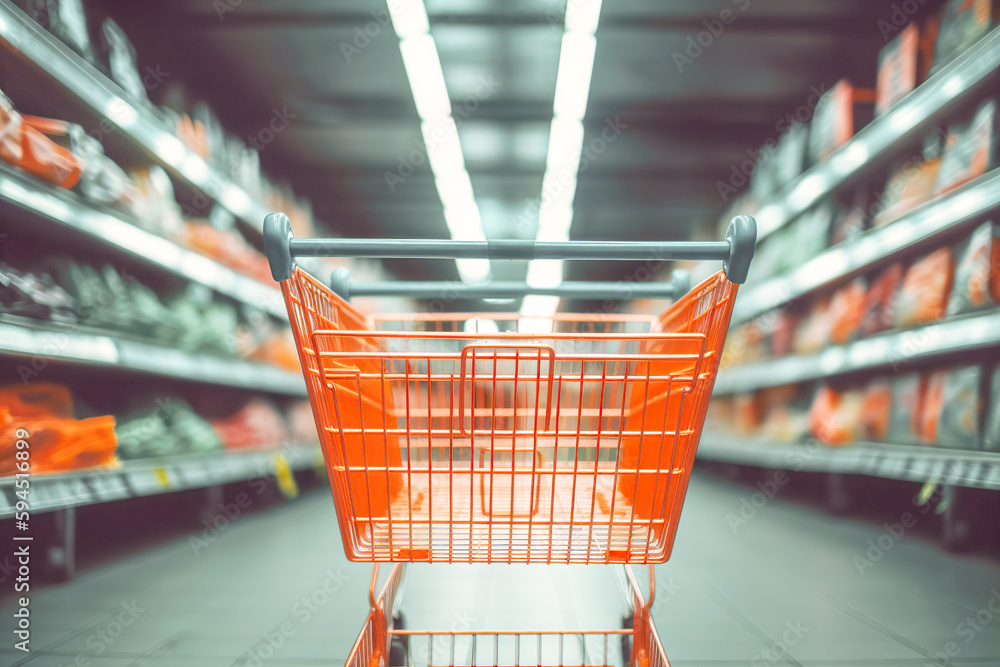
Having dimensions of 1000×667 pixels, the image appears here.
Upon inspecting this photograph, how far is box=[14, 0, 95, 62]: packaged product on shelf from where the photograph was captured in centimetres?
169

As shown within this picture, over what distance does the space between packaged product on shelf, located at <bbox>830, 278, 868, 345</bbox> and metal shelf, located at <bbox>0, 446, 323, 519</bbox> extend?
10.0ft

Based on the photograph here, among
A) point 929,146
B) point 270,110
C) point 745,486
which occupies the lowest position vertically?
point 745,486

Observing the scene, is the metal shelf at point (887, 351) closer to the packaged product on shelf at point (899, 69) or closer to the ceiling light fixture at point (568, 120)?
the packaged product on shelf at point (899, 69)

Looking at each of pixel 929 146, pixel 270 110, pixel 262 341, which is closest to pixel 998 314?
pixel 929 146

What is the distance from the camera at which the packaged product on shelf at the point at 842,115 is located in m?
2.62

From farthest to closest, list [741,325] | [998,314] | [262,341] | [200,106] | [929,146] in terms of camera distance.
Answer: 1. [741,325]
2. [262,341]
3. [200,106]
4. [929,146]
5. [998,314]

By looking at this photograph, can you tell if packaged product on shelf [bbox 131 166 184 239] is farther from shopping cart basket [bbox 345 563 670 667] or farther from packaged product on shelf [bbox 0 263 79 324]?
shopping cart basket [bbox 345 563 670 667]

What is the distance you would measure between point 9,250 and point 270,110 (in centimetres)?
191

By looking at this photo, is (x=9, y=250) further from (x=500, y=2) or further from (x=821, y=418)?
(x=821, y=418)

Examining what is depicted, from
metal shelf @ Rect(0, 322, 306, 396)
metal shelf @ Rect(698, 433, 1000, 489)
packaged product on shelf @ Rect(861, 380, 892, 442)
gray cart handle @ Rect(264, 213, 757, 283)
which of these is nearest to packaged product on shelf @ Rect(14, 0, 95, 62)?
metal shelf @ Rect(0, 322, 306, 396)

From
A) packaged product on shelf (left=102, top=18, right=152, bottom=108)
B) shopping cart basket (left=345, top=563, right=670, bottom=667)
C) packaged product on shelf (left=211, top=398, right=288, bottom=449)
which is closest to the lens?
shopping cart basket (left=345, top=563, right=670, bottom=667)

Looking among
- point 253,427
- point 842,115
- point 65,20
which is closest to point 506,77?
point 842,115

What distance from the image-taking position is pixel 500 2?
2.48m

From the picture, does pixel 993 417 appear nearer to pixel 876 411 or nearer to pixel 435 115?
pixel 876 411
